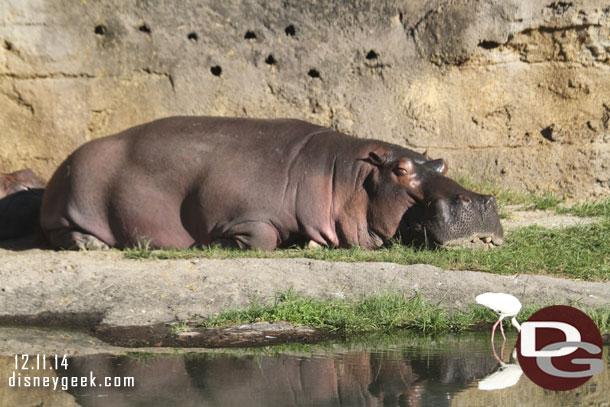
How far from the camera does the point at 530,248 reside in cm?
699

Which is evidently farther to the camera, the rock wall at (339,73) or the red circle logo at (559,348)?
the rock wall at (339,73)

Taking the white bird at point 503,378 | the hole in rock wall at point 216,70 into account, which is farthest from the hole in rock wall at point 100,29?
the white bird at point 503,378

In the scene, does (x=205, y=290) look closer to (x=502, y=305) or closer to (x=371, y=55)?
(x=502, y=305)

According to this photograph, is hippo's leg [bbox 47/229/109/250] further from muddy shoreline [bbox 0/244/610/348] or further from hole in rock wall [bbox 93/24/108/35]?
hole in rock wall [bbox 93/24/108/35]

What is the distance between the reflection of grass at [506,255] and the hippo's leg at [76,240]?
604 millimetres

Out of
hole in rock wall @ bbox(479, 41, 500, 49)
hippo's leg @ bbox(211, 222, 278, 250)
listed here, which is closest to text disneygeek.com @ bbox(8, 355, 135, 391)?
hippo's leg @ bbox(211, 222, 278, 250)

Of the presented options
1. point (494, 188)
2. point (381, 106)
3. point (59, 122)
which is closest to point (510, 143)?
point (494, 188)

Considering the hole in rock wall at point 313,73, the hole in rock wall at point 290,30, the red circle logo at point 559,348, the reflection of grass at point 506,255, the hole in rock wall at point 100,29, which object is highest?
the hole in rock wall at point 100,29

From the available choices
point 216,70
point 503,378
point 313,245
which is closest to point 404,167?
point 313,245

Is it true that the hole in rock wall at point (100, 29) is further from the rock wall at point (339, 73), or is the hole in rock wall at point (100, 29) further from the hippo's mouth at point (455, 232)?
the hippo's mouth at point (455, 232)

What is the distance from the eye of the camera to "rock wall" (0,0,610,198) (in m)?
9.00

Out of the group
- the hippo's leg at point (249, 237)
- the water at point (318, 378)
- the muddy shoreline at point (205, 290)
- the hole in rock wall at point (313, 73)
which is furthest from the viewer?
the hole in rock wall at point (313, 73)

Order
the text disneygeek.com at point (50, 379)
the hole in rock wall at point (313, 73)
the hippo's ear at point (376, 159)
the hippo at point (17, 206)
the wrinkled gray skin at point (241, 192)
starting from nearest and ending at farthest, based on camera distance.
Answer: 1. the text disneygeek.com at point (50, 379)
2. the wrinkled gray skin at point (241, 192)
3. the hippo's ear at point (376, 159)
4. the hippo at point (17, 206)
5. the hole in rock wall at point (313, 73)

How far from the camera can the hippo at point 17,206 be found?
8375mm
